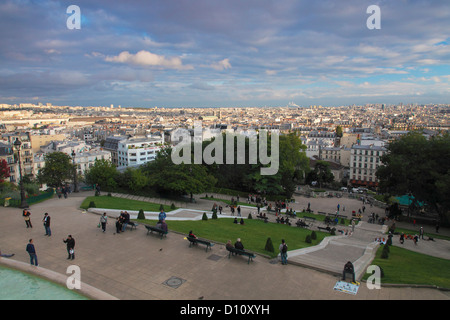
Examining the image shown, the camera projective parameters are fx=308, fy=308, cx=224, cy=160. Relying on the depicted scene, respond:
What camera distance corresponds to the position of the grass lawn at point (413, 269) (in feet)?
39.4

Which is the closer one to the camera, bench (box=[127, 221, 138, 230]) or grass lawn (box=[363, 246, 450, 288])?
grass lawn (box=[363, 246, 450, 288])

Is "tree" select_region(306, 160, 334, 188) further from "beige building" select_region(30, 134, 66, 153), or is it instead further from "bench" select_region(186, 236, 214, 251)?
"beige building" select_region(30, 134, 66, 153)

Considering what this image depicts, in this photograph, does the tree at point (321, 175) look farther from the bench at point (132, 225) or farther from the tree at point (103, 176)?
the bench at point (132, 225)

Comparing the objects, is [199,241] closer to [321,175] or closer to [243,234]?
[243,234]

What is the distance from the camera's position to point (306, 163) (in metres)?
55.0

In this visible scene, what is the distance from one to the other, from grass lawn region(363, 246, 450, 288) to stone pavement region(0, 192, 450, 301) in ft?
2.62

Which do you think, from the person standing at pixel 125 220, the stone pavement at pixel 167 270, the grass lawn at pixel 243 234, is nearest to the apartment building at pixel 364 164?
the grass lawn at pixel 243 234

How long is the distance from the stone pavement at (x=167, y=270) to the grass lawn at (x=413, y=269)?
0.80m

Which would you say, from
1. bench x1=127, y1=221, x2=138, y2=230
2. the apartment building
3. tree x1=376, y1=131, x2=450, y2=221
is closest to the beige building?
bench x1=127, y1=221, x2=138, y2=230

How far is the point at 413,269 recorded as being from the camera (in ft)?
47.4

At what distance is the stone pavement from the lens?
10383 millimetres

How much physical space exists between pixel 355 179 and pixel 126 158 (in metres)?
56.8

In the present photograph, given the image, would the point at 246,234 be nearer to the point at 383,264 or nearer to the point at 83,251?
the point at 383,264
